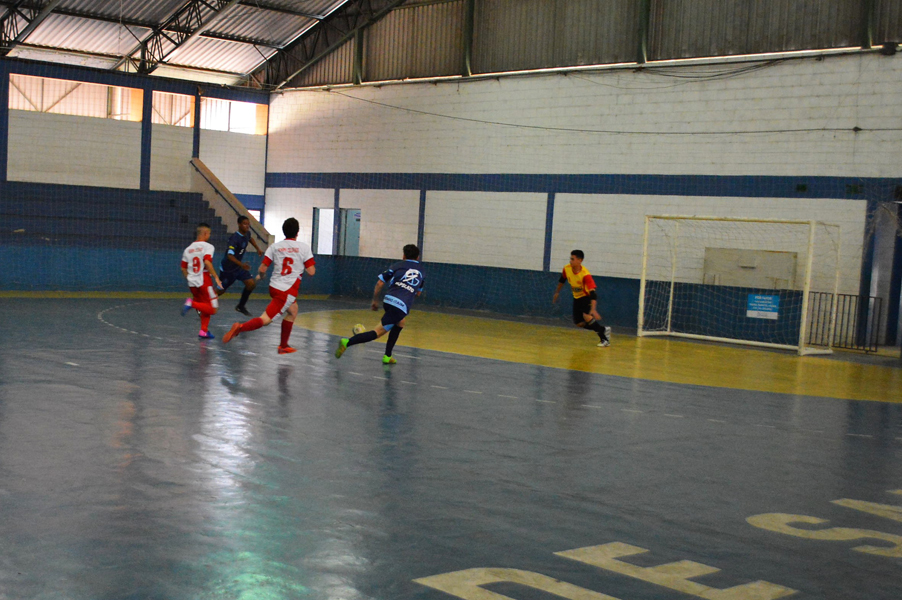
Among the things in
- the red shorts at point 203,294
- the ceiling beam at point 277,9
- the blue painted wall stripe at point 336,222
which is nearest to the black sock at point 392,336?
the red shorts at point 203,294

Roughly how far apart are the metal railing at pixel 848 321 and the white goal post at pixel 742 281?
0.10ft

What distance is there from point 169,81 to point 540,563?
3061 cm

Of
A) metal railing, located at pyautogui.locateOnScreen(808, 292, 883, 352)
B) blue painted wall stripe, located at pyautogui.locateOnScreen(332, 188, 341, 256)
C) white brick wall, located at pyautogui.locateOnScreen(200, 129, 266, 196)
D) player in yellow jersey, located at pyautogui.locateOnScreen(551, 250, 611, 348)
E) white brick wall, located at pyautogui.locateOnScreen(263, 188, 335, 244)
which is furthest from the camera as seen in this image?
white brick wall, located at pyautogui.locateOnScreen(200, 129, 266, 196)

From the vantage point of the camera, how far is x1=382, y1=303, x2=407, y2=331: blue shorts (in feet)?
45.4

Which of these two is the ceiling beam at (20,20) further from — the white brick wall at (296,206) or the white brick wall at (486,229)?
the white brick wall at (486,229)

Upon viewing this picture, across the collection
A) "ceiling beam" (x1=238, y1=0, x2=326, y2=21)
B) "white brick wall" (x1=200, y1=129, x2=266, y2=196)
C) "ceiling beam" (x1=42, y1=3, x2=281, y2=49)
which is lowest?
"white brick wall" (x1=200, y1=129, x2=266, y2=196)

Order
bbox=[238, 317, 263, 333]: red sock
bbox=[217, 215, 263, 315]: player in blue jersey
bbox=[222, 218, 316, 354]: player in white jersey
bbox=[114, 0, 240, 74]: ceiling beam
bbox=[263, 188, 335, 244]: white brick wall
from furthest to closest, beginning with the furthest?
bbox=[263, 188, 335, 244]: white brick wall
bbox=[114, 0, 240, 74]: ceiling beam
bbox=[217, 215, 263, 315]: player in blue jersey
bbox=[222, 218, 316, 354]: player in white jersey
bbox=[238, 317, 263, 333]: red sock

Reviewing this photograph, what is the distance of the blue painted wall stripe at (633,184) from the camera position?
21047 millimetres

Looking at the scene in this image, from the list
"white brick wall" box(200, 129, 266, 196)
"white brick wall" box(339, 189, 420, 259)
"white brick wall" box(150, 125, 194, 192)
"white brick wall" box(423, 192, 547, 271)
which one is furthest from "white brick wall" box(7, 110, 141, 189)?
"white brick wall" box(423, 192, 547, 271)

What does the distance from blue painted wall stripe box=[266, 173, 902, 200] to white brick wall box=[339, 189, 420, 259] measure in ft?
0.96

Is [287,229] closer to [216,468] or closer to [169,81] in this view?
[216,468]

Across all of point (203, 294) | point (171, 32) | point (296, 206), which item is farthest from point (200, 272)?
point (296, 206)

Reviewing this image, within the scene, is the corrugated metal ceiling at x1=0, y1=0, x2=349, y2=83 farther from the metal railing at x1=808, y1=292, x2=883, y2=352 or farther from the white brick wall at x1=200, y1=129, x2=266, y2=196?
the metal railing at x1=808, y1=292, x2=883, y2=352

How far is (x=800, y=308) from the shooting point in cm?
2161
